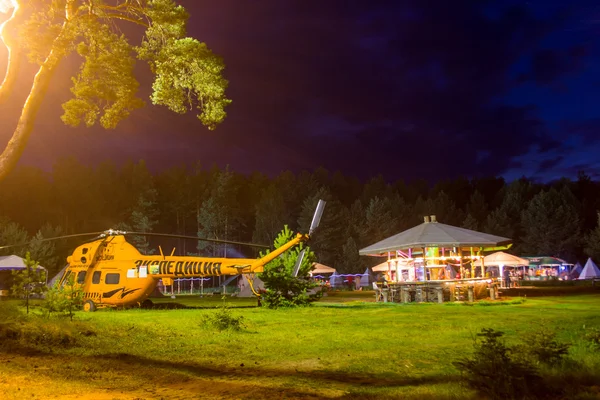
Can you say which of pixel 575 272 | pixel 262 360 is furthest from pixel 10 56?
A: pixel 575 272

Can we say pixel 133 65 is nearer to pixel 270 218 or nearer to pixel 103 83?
pixel 103 83

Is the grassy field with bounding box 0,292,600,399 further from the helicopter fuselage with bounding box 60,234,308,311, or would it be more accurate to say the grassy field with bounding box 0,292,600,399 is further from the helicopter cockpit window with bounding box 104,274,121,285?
the helicopter cockpit window with bounding box 104,274,121,285

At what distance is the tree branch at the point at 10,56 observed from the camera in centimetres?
1042

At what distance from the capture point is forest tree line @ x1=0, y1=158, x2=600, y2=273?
214ft

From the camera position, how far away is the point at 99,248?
20.9 m

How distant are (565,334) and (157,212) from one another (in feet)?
222

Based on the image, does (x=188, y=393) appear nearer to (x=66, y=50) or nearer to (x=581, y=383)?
(x=581, y=383)

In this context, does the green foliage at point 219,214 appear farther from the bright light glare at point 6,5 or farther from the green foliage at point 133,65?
the bright light glare at point 6,5

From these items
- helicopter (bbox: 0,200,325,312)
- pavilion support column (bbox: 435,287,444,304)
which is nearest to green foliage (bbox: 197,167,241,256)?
helicopter (bbox: 0,200,325,312)

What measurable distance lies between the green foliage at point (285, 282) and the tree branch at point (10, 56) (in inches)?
484

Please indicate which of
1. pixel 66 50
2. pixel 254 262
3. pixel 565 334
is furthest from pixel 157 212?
pixel 565 334

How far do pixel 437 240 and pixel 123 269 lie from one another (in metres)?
13.7

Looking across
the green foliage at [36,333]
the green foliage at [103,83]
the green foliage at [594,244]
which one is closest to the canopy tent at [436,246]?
the green foliage at [103,83]

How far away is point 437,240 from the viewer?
23.0 metres
